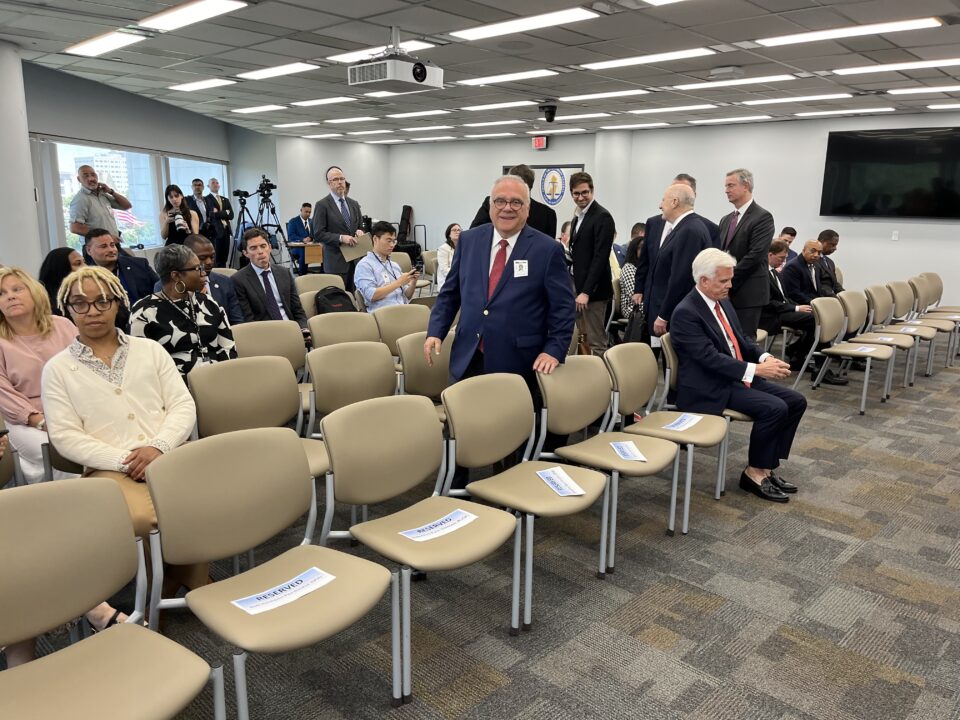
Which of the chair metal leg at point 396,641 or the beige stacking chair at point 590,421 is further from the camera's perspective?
the beige stacking chair at point 590,421

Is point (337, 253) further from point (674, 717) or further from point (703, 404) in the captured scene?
point (674, 717)

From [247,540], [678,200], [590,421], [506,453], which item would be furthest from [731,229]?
[247,540]

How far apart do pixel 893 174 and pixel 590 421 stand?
9408mm

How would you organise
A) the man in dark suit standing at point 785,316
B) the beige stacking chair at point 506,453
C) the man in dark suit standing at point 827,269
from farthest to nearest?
the man in dark suit standing at point 827,269
the man in dark suit standing at point 785,316
the beige stacking chair at point 506,453

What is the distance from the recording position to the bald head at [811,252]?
272 inches

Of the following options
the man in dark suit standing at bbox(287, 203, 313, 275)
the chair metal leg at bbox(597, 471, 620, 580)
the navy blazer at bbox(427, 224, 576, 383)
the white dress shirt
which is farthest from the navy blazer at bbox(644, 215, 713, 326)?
the man in dark suit standing at bbox(287, 203, 313, 275)

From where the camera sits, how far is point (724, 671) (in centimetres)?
232

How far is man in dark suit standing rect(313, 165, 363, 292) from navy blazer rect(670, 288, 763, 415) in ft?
11.0

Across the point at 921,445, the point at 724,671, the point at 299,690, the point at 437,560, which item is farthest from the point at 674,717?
the point at 921,445

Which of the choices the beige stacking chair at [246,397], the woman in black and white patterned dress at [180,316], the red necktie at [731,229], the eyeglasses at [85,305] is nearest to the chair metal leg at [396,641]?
the beige stacking chair at [246,397]

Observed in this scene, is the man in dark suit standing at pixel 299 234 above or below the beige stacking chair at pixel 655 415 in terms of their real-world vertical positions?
above

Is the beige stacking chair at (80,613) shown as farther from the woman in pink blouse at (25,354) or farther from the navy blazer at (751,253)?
the navy blazer at (751,253)

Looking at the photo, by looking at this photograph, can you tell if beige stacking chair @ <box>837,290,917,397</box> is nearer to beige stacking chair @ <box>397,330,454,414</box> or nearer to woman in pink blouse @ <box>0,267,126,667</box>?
beige stacking chair @ <box>397,330,454,414</box>

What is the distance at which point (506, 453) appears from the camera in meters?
2.91
